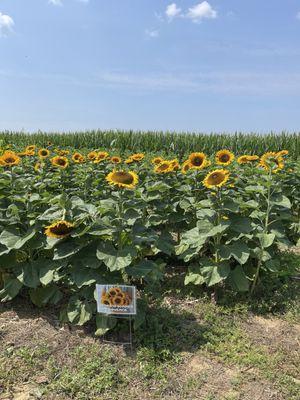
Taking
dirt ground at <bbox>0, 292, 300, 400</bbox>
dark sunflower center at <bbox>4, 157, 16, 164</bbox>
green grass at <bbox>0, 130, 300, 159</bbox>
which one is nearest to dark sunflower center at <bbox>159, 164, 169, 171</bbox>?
dark sunflower center at <bbox>4, 157, 16, 164</bbox>

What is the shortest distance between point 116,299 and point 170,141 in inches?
530

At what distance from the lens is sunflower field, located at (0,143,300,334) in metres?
3.15

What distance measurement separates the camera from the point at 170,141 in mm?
16141

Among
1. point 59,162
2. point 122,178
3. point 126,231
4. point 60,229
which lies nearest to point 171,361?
point 126,231

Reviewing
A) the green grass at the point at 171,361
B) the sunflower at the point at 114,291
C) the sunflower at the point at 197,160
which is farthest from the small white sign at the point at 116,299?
the sunflower at the point at 197,160

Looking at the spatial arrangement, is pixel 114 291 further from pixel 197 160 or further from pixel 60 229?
pixel 197 160

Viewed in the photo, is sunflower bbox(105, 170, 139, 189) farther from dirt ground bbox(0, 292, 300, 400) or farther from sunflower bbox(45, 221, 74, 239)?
dirt ground bbox(0, 292, 300, 400)

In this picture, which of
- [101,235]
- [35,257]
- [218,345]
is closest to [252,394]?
[218,345]

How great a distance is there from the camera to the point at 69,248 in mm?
3172

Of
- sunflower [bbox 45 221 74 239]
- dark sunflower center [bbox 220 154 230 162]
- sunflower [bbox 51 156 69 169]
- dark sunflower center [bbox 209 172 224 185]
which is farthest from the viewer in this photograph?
sunflower [bbox 51 156 69 169]

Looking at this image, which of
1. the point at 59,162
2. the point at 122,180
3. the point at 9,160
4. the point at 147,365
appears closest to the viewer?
the point at 147,365

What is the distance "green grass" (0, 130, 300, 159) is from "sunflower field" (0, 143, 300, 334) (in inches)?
368

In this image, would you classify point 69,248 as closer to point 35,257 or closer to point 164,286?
point 35,257

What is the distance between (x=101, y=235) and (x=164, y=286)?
114cm
